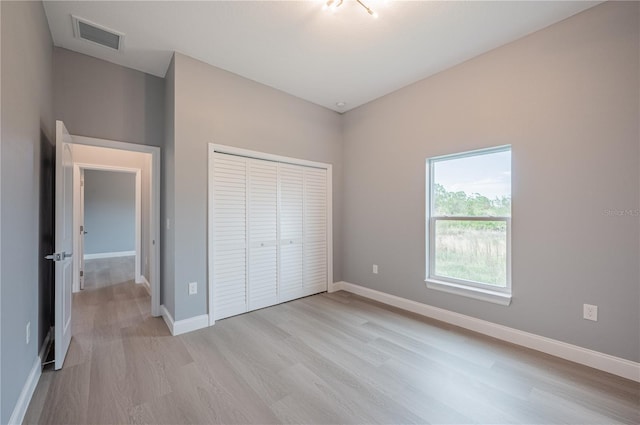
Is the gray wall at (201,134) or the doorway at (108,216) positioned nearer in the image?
the gray wall at (201,134)

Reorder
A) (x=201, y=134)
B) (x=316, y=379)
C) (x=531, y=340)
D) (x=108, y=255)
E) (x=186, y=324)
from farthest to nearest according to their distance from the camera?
1. (x=108, y=255)
2. (x=201, y=134)
3. (x=186, y=324)
4. (x=531, y=340)
5. (x=316, y=379)

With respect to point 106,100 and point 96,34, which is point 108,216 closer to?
point 106,100

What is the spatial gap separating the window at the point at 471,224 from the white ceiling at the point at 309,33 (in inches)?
41.7

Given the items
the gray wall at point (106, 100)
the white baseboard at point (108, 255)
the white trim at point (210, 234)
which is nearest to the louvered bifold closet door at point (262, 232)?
the white trim at point (210, 234)

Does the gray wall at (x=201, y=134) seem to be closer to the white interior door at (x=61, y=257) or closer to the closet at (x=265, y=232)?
the closet at (x=265, y=232)

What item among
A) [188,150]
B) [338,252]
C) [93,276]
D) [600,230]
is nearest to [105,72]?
[188,150]

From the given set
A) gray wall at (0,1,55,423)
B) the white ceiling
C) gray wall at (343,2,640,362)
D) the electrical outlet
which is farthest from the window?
gray wall at (0,1,55,423)

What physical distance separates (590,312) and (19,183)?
4.10 metres

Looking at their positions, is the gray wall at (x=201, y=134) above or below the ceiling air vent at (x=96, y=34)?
below

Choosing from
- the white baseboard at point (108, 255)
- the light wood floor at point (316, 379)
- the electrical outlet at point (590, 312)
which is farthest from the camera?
the white baseboard at point (108, 255)

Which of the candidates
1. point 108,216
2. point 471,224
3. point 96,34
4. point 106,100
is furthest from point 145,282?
point 471,224

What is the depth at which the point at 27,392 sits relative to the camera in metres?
1.65

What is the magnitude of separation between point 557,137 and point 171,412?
11.5ft

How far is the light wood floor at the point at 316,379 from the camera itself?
1.60 metres
